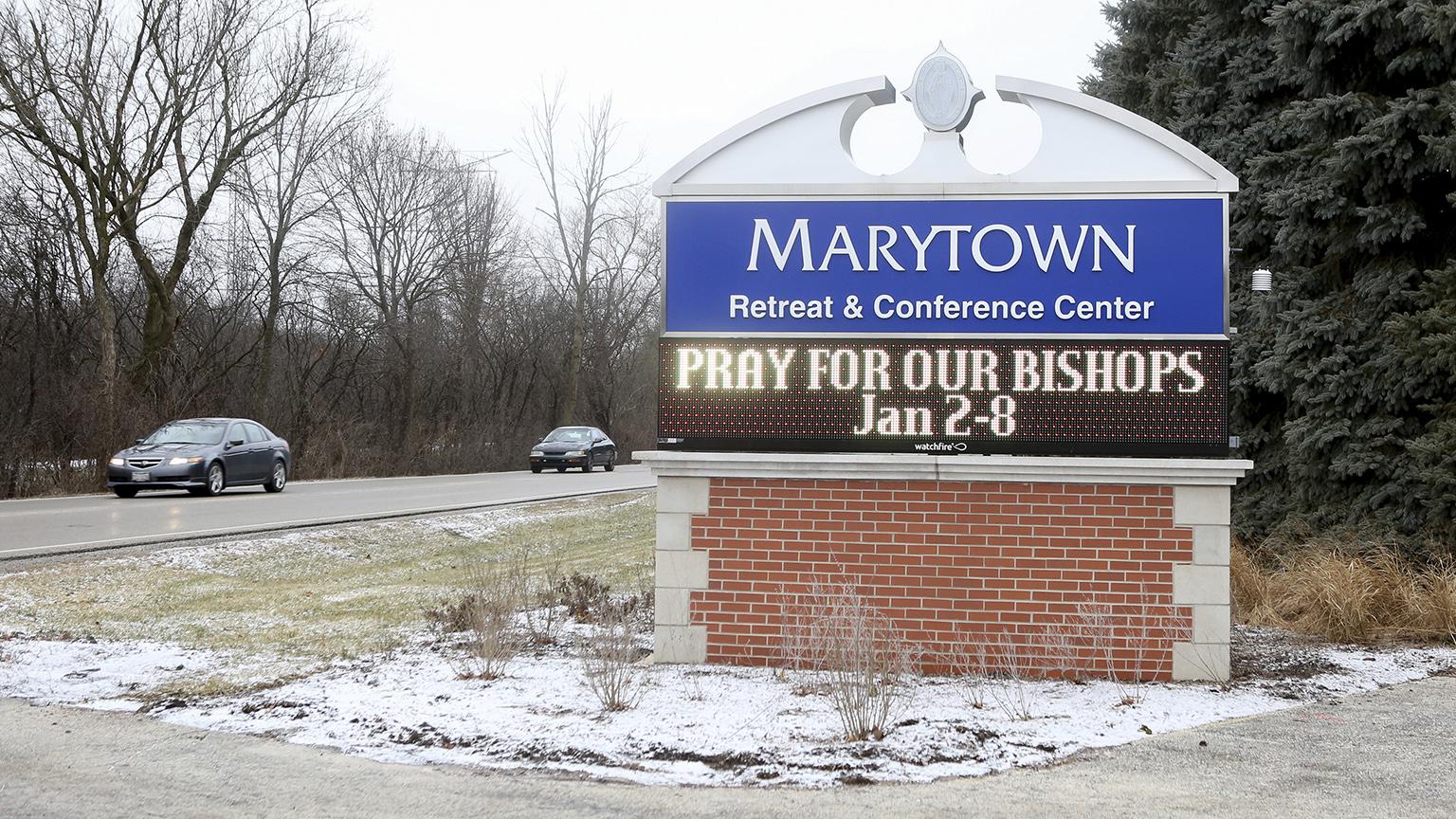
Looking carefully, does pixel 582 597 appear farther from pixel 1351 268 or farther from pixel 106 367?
pixel 106 367

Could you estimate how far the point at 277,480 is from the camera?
23.3m

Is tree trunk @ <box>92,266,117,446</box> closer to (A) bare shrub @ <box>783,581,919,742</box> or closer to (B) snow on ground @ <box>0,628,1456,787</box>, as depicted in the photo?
(B) snow on ground @ <box>0,628,1456,787</box>

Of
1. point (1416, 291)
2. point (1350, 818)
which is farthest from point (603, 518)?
point (1350, 818)

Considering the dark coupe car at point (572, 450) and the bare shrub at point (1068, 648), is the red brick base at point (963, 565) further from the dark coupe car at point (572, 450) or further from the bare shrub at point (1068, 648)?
the dark coupe car at point (572, 450)

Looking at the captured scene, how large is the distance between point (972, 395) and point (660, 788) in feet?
11.3

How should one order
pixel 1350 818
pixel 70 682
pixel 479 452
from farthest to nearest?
pixel 479 452
pixel 70 682
pixel 1350 818

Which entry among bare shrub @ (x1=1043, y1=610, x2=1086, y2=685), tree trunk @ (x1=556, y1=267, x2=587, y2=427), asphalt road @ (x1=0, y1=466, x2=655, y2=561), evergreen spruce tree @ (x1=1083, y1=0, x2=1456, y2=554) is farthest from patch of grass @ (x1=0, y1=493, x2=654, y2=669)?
tree trunk @ (x1=556, y1=267, x2=587, y2=427)

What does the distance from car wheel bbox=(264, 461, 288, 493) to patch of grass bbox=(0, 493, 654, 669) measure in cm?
533

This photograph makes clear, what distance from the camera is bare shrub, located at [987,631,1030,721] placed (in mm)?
7180

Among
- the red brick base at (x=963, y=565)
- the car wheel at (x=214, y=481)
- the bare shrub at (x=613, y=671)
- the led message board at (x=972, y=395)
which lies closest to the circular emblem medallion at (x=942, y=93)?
the led message board at (x=972, y=395)

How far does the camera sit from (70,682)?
24.0 ft

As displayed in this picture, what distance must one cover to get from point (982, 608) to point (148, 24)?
25.2m

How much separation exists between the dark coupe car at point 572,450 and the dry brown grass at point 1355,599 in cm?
2804

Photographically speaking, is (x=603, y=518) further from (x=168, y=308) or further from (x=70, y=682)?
(x=70, y=682)
